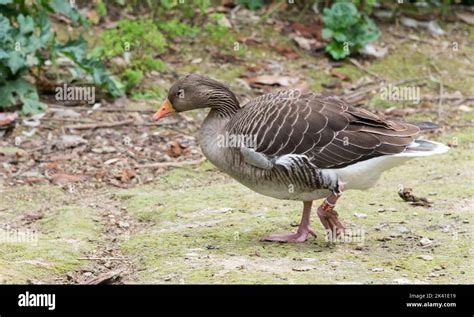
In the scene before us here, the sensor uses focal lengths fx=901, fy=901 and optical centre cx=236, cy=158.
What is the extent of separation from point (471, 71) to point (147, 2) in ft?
15.1

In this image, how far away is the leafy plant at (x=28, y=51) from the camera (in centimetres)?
996

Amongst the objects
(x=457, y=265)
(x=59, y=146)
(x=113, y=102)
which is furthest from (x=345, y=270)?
(x=113, y=102)

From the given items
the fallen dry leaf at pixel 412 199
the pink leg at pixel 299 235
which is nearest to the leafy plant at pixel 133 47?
the fallen dry leaf at pixel 412 199

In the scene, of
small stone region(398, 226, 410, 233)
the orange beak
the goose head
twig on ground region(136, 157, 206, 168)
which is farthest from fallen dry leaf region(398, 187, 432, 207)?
twig on ground region(136, 157, 206, 168)

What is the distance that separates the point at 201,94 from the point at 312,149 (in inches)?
43.2

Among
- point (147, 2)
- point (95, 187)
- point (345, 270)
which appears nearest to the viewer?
point (345, 270)

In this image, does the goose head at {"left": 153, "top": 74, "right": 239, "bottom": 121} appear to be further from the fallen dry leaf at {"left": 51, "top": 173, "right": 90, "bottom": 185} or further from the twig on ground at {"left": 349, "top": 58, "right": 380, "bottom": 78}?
the twig on ground at {"left": 349, "top": 58, "right": 380, "bottom": 78}

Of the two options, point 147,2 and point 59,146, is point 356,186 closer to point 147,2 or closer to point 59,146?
point 59,146

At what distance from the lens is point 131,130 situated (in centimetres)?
1024

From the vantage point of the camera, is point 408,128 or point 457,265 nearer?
point 457,265

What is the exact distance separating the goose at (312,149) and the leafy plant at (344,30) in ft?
18.4

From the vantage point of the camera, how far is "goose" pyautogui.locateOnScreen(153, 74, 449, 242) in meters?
6.64

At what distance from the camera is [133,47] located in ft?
36.7

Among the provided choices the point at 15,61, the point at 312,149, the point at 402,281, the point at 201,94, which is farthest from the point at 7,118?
the point at 402,281
